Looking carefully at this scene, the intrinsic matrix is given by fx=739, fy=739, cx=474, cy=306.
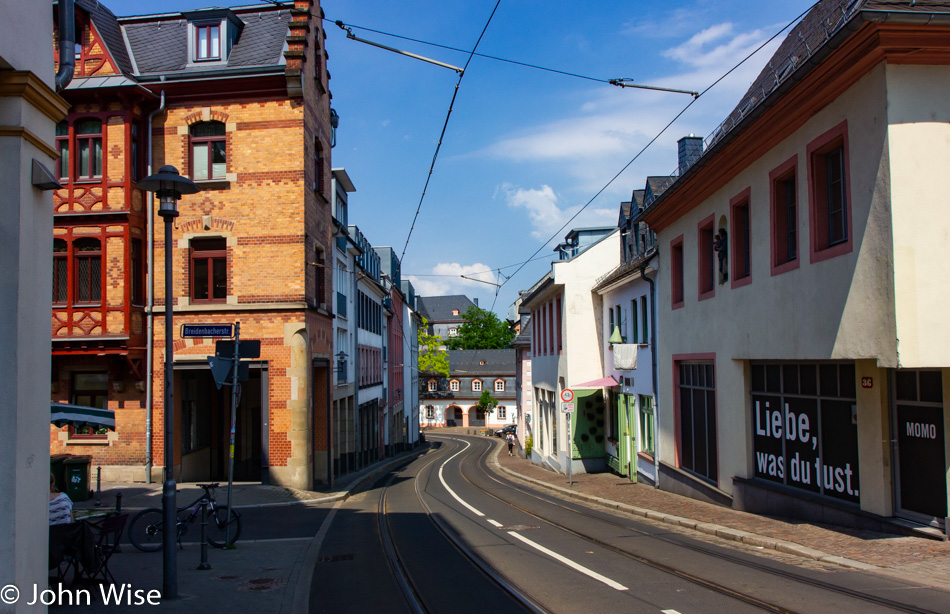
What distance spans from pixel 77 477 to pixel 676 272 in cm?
1558

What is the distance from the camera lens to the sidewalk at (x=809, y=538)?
27.9ft

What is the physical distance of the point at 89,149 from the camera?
792 inches

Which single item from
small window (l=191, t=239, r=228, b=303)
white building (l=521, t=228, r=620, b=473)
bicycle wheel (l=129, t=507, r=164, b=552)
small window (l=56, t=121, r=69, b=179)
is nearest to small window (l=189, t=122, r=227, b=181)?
small window (l=191, t=239, r=228, b=303)

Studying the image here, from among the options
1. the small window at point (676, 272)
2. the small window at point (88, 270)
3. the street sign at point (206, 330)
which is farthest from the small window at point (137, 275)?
the small window at point (676, 272)

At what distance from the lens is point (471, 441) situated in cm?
6838

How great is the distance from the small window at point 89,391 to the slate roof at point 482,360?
7013 centimetres

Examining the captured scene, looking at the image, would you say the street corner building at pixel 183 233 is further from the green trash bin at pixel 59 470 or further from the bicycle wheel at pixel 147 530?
the bicycle wheel at pixel 147 530

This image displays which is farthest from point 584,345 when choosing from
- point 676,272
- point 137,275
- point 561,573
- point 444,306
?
point 444,306

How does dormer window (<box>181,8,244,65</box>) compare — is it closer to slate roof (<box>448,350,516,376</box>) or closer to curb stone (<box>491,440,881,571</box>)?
curb stone (<box>491,440,881,571</box>)

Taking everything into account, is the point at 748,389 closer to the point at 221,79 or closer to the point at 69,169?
the point at 221,79

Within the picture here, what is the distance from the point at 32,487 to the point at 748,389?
12619 mm

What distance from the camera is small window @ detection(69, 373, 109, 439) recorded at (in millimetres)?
20484

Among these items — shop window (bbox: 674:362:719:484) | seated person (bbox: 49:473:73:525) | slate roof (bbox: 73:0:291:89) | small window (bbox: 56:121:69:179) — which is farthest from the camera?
slate roof (bbox: 73:0:291:89)

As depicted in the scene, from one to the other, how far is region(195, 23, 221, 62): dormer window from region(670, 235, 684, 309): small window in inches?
561
